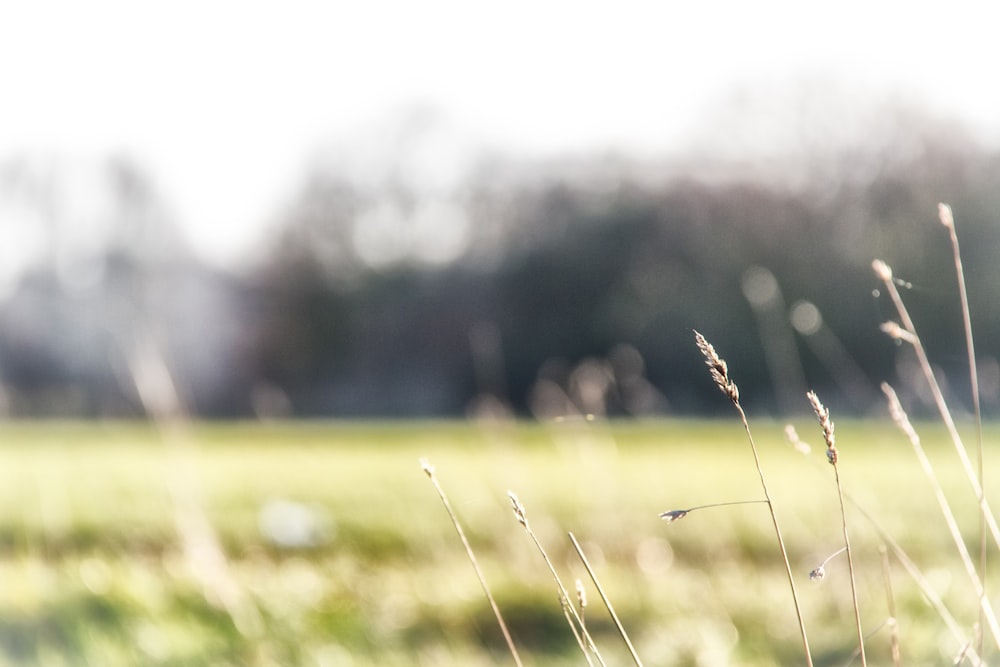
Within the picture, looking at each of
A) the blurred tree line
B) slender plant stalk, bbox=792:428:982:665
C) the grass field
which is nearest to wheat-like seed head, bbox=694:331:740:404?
slender plant stalk, bbox=792:428:982:665

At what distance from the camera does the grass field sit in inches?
110

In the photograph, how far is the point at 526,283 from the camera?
26703 mm

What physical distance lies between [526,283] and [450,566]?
22.5 metres

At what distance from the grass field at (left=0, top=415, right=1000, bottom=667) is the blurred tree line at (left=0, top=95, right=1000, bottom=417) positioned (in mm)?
7609

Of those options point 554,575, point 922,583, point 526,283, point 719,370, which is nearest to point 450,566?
point 922,583

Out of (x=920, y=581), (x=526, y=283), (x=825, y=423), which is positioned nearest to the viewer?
(x=825, y=423)

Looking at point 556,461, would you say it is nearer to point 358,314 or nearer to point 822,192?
point 822,192

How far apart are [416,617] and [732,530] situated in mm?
2566

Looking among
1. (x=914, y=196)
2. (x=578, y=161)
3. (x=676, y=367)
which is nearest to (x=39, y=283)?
(x=578, y=161)

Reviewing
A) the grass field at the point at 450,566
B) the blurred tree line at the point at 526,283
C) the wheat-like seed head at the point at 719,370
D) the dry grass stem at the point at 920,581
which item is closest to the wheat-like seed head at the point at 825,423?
the wheat-like seed head at the point at 719,370

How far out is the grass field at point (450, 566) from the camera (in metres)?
2.80

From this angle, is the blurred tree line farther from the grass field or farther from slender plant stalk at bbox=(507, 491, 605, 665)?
slender plant stalk at bbox=(507, 491, 605, 665)

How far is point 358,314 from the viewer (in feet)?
98.8

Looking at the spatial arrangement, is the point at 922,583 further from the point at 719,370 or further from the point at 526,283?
the point at 526,283
